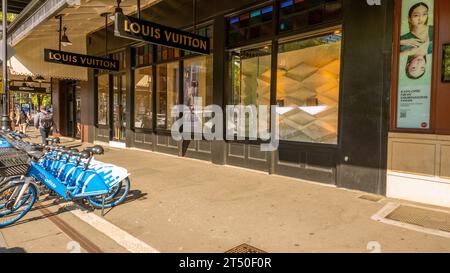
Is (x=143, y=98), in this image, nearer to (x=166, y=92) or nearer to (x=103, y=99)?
(x=166, y=92)

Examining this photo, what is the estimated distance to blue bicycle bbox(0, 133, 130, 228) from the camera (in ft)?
14.6

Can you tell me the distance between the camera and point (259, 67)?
26.9 ft

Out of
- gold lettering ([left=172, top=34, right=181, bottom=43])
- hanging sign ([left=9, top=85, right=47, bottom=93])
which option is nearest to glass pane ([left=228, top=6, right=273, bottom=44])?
gold lettering ([left=172, top=34, right=181, bottom=43])

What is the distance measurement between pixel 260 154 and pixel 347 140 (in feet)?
7.48

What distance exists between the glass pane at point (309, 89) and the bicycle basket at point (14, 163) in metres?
5.17

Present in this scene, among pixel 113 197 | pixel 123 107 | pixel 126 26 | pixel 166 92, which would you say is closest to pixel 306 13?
pixel 126 26

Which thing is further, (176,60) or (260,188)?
(176,60)

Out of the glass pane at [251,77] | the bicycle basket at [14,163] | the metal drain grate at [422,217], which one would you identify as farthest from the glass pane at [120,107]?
the metal drain grate at [422,217]

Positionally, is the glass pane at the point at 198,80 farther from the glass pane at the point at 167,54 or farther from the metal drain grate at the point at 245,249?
the metal drain grate at the point at 245,249

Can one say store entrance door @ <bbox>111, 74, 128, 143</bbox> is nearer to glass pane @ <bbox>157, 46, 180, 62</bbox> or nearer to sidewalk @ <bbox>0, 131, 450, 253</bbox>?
glass pane @ <bbox>157, 46, 180, 62</bbox>

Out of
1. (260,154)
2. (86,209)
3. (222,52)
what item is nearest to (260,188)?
(260,154)

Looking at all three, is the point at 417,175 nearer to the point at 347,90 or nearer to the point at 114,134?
the point at 347,90

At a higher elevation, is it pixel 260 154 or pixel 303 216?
pixel 260 154

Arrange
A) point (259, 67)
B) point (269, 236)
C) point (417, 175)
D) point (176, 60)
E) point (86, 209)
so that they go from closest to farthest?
1. point (269, 236)
2. point (86, 209)
3. point (417, 175)
4. point (259, 67)
5. point (176, 60)
